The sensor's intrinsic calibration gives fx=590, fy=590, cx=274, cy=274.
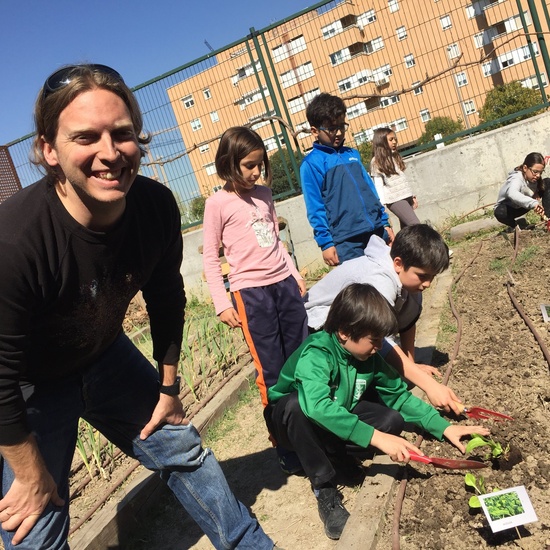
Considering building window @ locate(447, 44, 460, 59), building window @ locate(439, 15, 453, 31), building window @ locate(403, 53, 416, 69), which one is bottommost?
building window @ locate(447, 44, 460, 59)

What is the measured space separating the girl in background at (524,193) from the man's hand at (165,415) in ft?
16.9

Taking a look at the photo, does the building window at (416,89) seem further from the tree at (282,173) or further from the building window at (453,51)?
the tree at (282,173)

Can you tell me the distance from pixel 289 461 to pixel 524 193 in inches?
188

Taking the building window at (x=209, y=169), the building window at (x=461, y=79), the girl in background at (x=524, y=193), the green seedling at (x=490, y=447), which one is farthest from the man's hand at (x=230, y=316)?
the building window at (x=461, y=79)

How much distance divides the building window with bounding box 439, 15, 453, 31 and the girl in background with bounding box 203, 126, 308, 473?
5391 millimetres

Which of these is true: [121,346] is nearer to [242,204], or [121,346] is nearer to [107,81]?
[107,81]

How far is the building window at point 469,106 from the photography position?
8.32 metres

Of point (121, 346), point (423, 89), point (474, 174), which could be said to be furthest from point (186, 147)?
point (121, 346)

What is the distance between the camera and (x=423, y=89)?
336 inches

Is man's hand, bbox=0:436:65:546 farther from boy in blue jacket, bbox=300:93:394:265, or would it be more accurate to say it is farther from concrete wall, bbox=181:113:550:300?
concrete wall, bbox=181:113:550:300

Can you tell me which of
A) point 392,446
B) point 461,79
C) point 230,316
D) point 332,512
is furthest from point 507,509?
point 461,79

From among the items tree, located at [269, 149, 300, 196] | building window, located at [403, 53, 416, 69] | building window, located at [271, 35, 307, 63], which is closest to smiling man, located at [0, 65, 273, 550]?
building window, located at [271, 35, 307, 63]

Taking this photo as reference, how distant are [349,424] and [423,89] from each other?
7159mm

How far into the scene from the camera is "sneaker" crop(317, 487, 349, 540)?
250 cm
